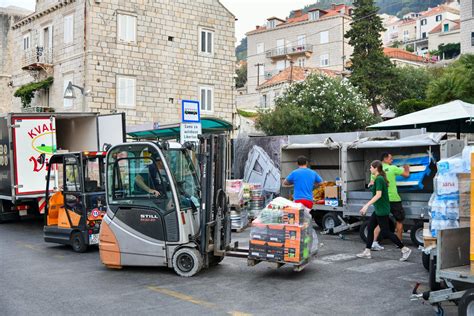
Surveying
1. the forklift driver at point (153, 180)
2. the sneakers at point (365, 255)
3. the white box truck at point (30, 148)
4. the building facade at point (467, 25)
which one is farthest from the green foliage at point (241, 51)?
the forklift driver at point (153, 180)

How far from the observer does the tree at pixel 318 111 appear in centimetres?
3166

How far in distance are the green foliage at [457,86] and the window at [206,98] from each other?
11.7 m

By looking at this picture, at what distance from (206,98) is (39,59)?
928cm

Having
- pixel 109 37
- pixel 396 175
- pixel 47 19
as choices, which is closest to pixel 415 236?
pixel 396 175

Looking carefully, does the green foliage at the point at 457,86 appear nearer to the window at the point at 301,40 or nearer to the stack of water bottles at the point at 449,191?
the stack of water bottles at the point at 449,191

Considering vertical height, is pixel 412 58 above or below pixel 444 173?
above

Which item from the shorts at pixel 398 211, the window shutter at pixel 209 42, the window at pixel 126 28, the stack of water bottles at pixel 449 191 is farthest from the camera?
the window shutter at pixel 209 42

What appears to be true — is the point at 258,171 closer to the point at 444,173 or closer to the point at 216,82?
the point at 444,173

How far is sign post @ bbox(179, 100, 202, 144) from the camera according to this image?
10.9 m

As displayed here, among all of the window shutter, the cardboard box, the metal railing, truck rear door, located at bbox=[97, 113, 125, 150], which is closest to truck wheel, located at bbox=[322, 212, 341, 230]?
the cardboard box

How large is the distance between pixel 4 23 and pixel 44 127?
26317mm

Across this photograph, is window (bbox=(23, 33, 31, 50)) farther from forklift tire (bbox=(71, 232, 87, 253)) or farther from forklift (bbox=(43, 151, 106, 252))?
forklift tire (bbox=(71, 232, 87, 253))

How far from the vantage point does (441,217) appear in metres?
6.21

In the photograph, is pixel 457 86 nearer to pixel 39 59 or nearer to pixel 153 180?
pixel 153 180
